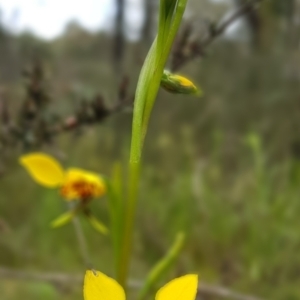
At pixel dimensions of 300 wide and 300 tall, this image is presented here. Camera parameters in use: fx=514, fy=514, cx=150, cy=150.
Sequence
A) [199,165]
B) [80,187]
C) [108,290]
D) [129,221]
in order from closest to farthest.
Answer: [108,290], [129,221], [80,187], [199,165]

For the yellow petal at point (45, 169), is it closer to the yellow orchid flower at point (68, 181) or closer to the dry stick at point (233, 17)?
the yellow orchid flower at point (68, 181)

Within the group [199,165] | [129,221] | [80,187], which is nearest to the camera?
[129,221]

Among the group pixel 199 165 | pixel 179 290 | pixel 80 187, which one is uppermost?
pixel 179 290

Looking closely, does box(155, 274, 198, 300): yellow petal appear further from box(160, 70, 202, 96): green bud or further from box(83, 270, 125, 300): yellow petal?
box(160, 70, 202, 96): green bud

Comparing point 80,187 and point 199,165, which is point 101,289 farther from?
point 199,165

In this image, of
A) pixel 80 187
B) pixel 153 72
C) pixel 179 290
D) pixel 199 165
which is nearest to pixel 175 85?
pixel 153 72

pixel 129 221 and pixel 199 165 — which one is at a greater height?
pixel 129 221

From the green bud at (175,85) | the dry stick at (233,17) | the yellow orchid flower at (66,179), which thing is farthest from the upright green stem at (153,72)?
the dry stick at (233,17)

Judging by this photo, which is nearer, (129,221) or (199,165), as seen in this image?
(129,221)
